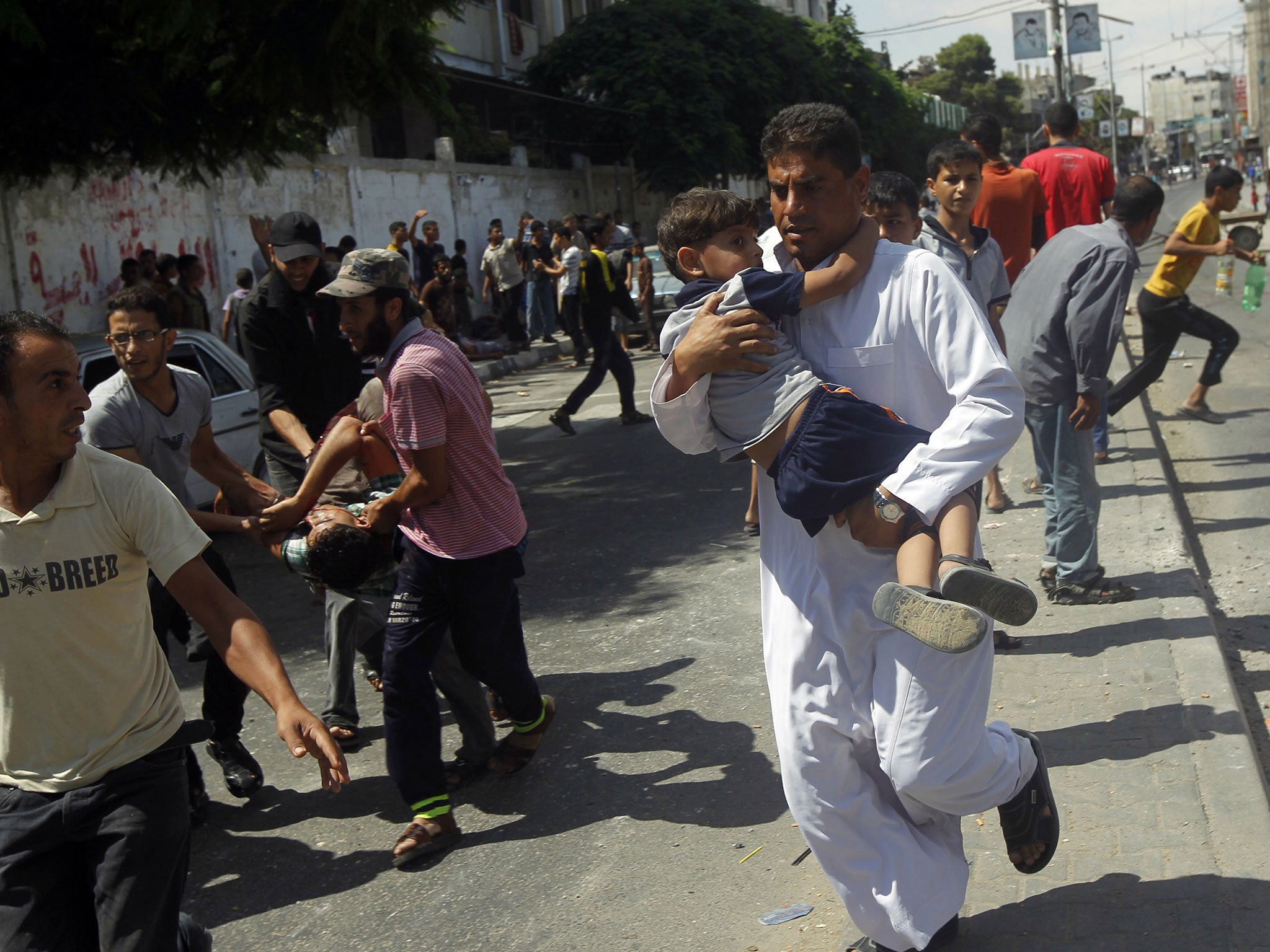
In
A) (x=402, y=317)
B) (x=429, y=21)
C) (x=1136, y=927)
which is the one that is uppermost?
(x=429, y=21)

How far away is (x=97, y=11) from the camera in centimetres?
A: 887

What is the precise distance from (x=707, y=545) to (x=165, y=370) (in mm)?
3713

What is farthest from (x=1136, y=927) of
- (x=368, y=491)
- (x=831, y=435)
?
(x=368, y=491)

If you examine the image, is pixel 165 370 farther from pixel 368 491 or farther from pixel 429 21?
pixel 429 21

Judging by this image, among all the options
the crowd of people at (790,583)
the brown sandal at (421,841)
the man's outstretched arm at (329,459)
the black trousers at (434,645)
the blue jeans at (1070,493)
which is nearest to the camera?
the crowd of people at (790,583)

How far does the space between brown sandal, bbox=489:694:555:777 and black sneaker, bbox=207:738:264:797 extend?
0.87m

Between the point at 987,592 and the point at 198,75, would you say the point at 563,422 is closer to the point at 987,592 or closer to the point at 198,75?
the point at 198,75

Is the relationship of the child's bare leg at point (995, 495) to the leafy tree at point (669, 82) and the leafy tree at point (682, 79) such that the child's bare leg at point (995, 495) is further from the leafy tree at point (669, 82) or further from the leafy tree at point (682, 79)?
the leafy tree at point (682, 79)

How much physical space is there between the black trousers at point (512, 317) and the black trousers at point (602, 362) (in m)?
8.29

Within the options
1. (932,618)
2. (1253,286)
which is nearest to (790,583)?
(932,618)

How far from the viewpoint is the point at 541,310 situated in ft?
68.2

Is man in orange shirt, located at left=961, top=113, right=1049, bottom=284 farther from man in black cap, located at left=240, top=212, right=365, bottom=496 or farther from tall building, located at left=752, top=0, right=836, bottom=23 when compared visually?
tall building, located at left=752, top=0, right=836, bottom=23

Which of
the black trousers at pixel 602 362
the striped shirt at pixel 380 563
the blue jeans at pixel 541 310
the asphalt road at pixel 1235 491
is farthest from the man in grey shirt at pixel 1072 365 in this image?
the blue jeans at pixel 541 310

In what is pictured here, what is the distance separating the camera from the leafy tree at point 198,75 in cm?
833
